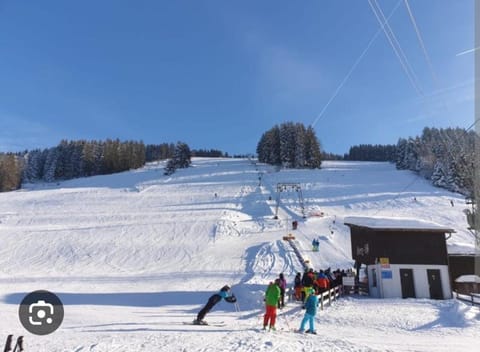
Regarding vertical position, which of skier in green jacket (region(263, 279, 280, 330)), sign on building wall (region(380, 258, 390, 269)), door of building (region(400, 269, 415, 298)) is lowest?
door of building (region(400, 269, 415, 298))

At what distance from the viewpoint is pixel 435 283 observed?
19.8 meters

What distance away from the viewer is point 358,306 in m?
15.7

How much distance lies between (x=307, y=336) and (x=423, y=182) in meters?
62.9

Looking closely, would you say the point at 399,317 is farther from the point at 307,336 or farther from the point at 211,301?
the point at 211,301

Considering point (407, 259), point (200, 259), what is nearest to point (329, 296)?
point (407, 259)

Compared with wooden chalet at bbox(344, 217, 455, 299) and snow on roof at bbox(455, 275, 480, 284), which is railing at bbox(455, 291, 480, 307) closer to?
wooden chalet at bbox(344, 217, 455, 299)

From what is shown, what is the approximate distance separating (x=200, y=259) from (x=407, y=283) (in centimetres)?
1571

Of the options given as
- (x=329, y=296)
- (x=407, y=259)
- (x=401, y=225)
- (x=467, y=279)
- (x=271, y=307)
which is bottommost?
(x=467, y=279)

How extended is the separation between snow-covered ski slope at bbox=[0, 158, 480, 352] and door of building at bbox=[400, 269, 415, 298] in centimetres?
274

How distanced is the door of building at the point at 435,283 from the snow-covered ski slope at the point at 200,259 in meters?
3.20

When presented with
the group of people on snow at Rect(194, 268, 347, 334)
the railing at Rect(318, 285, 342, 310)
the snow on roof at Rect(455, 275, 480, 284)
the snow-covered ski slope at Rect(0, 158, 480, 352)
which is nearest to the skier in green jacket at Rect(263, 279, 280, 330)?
the group of people on snow at Rect(194, 268, 347, 334)

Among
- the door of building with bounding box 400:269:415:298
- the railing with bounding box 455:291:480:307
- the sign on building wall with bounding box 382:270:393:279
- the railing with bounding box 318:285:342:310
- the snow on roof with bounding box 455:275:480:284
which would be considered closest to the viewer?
the railing with bounding box 318:285:342:310

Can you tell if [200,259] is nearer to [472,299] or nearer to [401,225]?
[401,225]

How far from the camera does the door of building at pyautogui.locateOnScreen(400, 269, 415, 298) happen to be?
19719 millimetres
